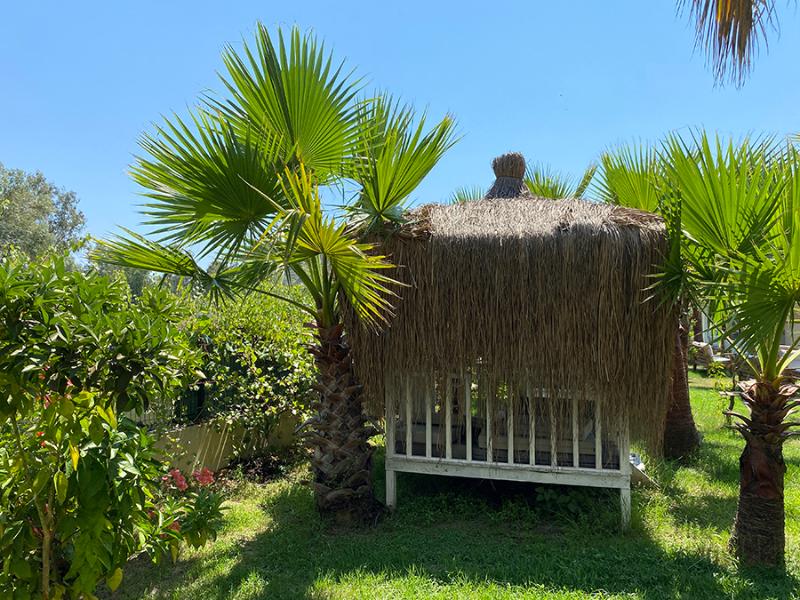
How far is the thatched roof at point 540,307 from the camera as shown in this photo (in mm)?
4309

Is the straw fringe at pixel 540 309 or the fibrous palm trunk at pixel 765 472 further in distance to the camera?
the straw fringe at pixel 540 309

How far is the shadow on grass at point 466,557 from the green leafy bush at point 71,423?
133cm

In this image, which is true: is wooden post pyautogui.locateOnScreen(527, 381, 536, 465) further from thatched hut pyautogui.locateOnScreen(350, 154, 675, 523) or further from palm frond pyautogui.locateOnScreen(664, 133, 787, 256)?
palm frond pyautogui.locateOnScreen(664, 133, 787, 256)

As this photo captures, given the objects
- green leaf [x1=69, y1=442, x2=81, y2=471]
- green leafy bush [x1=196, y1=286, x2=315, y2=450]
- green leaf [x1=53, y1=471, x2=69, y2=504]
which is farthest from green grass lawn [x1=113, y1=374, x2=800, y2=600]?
green leaf [x1=69, y1=442, x2=81, y2=471]

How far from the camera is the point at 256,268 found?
457 centimetres

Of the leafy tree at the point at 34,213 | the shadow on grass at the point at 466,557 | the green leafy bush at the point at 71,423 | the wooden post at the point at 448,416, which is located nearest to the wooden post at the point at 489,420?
the wooden post at the point at 448,416

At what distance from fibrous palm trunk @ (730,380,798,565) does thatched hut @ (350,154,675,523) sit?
73 cm

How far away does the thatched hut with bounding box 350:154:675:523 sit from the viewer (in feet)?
14.2

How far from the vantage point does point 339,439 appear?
4.75m

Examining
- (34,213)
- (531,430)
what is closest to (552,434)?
(531,430)

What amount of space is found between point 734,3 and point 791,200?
1.35 m

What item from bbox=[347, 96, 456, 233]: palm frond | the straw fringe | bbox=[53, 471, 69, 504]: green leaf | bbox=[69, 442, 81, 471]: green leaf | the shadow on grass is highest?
bbox=[347, 96, 456, 233]: palm frond

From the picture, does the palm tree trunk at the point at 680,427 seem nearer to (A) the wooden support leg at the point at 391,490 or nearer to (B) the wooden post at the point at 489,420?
(B) the wooden post at the point at 489,420

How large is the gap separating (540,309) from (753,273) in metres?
1.59
